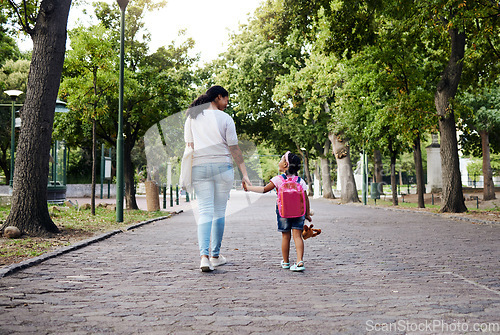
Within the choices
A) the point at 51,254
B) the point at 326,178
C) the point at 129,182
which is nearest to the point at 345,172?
the point at 326,178

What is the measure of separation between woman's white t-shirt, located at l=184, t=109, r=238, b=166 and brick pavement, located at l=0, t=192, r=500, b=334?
137cm

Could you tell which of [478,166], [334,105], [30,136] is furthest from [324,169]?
[30,136]

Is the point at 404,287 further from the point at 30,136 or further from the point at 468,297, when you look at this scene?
the point at 30,136

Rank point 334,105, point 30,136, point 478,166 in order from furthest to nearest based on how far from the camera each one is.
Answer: point 478,166 → point 334,105 → point 30,136

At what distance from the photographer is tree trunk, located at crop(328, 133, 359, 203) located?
3372 cm

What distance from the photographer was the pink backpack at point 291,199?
Answer: 258 inches

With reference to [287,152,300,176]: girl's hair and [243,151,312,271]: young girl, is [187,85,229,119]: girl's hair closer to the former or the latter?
[243,151,312,271]: young girl

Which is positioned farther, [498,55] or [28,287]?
[498,55]

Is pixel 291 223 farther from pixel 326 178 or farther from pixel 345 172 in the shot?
pixel 326 178

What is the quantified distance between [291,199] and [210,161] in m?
1.07

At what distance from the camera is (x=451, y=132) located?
19.4 m

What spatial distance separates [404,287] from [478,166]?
186ft

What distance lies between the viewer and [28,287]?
557 cm

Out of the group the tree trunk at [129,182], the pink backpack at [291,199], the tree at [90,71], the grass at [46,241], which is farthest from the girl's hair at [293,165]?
the tree trunk at [129,182]
